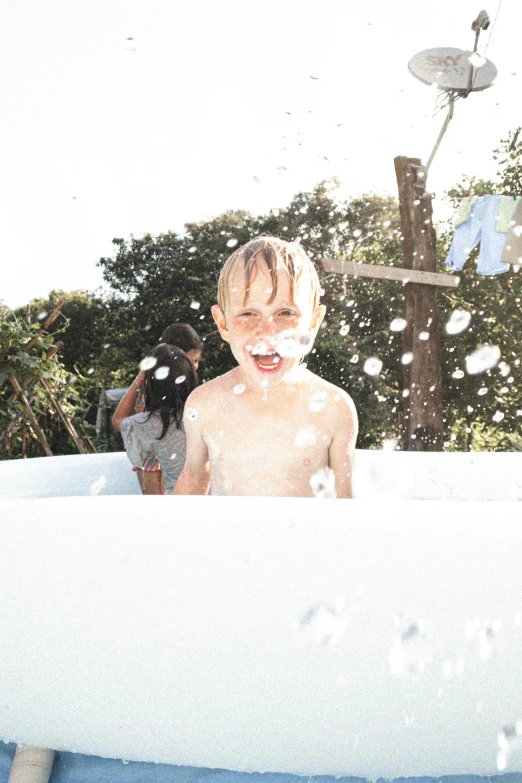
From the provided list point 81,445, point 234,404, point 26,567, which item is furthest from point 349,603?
point 81,445

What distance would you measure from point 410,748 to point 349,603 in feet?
1.06

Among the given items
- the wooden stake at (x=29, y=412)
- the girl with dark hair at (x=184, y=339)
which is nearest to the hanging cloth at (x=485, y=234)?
the girl with dark hair at (x=184, y=339)

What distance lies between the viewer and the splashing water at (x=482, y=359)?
6879mm

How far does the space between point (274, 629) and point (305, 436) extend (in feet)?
2.09

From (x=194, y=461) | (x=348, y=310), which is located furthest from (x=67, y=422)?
A: (x=348, y=310)

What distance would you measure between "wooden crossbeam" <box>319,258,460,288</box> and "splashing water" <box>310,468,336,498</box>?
2521 mm

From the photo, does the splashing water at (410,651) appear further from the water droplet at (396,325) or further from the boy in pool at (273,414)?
the water droplet at (396,325)

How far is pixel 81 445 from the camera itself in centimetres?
448

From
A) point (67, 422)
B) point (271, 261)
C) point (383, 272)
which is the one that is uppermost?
point (271, 261)

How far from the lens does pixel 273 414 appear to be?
1742 mm

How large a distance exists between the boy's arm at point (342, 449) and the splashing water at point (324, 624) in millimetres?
609

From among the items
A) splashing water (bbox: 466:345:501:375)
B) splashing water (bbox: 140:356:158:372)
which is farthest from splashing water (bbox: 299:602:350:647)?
splashing water (bbox: 466:345:501:375)

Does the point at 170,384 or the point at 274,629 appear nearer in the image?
the point at 274,629

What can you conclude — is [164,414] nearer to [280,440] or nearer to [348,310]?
[280,440]
